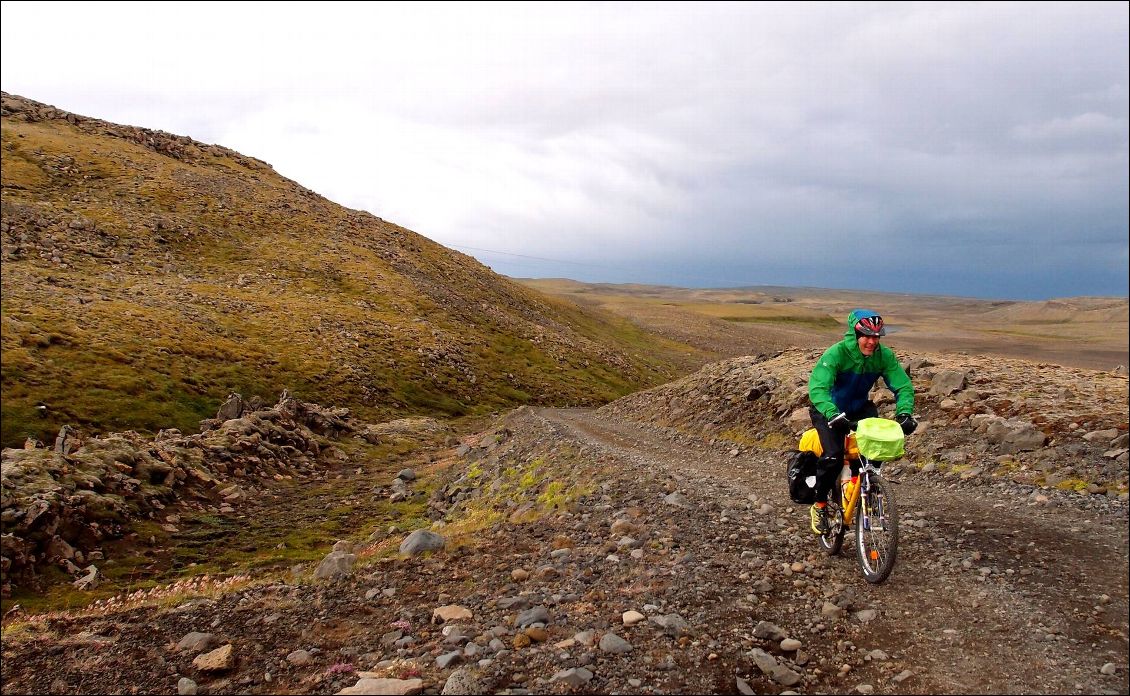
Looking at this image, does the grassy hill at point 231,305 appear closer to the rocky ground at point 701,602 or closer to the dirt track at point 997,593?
the rocky ground at point 701,602

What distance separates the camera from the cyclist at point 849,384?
382 inches

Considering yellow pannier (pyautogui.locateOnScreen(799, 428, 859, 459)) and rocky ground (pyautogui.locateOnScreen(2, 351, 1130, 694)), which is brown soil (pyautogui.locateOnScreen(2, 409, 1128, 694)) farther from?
yellow pannier (pyautogui.locateOnScreen(799, 428, 859, 459))

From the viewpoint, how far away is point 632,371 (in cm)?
7562

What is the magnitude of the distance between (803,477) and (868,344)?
2591mm

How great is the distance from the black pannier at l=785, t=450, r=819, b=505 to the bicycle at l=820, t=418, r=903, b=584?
1.34 feet

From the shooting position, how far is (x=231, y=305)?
52.5 meters

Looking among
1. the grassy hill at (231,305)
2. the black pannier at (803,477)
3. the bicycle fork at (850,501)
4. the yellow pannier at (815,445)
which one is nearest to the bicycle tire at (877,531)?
the bicycle fork at (850,501)

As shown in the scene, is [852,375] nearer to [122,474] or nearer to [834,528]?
[834,528]

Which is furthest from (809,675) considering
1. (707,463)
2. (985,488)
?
(707,463)

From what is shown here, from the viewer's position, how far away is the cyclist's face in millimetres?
9703

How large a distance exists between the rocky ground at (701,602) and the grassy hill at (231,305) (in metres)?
6.57

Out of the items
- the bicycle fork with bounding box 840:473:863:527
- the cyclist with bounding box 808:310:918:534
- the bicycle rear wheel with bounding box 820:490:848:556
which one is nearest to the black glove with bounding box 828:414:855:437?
the cyclist with bounding box 808:310:918:534

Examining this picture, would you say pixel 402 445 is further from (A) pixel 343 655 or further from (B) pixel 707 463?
(A) pixel 343 655

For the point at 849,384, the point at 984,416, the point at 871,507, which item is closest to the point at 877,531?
the point at 871,507
